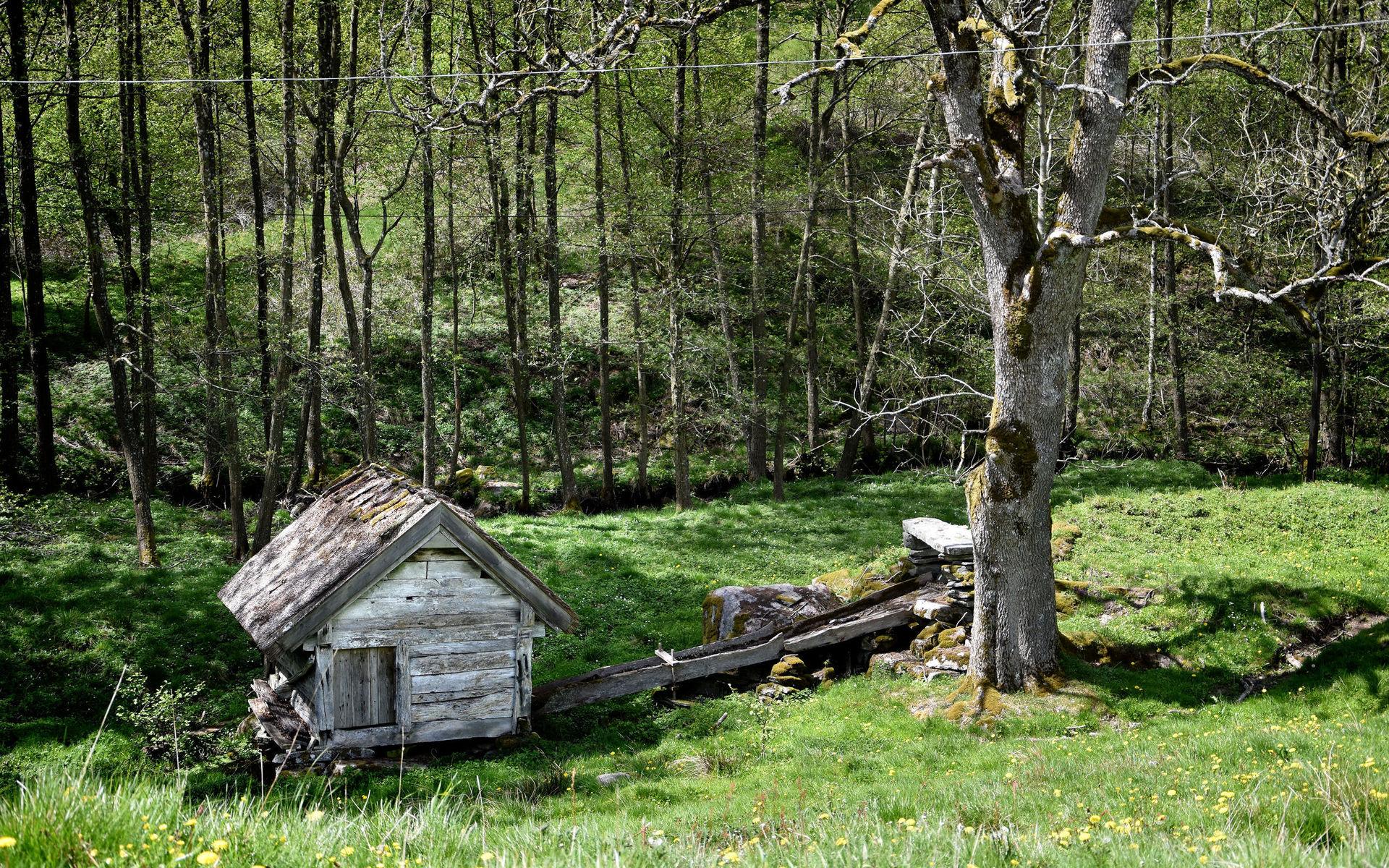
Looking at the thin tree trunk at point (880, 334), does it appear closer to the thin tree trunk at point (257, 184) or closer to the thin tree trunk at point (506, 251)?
the thin tree trunk at point (506, 251)

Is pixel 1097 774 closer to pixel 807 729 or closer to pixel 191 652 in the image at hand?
pixel 807 729

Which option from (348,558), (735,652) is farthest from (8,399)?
(735,652)

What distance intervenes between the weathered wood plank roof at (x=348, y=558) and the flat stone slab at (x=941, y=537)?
5546 millimetres

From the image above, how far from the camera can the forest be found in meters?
9.03

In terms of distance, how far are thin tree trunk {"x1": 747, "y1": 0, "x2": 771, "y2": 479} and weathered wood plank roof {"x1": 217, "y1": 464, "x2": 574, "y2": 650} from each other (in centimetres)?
1150

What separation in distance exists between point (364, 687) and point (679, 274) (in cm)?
1453

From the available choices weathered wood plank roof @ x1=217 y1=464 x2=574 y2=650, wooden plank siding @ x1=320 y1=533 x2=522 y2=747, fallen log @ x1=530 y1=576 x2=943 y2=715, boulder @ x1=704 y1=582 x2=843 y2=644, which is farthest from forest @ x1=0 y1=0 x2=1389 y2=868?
weathered wood plank roof @ x1=217 y1=464 x2=574 y2=650

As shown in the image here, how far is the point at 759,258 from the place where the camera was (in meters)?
23.9

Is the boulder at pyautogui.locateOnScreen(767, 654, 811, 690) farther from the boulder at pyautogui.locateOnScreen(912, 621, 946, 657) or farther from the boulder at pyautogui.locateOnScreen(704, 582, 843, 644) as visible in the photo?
the boulder at pyautogui.locateOnScreen(912, 621, 946, 657)

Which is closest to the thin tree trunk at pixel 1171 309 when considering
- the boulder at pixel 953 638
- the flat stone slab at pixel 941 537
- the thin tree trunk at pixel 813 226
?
the thin tree trunk at pixel 813 226

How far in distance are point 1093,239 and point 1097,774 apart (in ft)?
18.2

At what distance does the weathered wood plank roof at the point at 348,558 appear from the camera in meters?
11.4

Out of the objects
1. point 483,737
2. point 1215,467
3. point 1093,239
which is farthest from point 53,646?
point 1215,467

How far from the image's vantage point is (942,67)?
11312 mm
